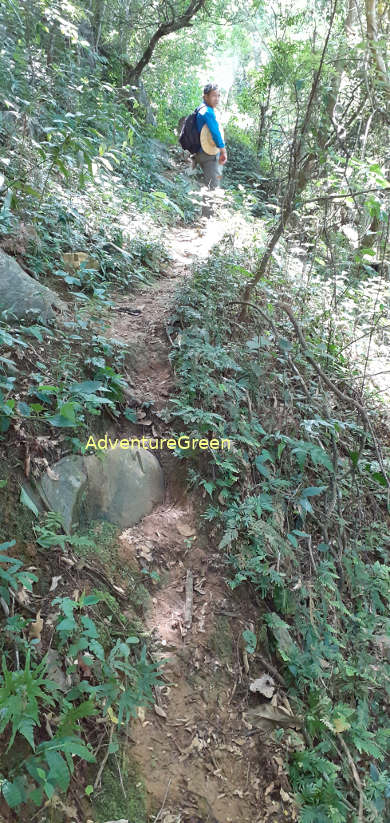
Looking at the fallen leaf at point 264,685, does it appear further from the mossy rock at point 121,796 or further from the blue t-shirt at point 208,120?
the blue t-shirt at point 208,120

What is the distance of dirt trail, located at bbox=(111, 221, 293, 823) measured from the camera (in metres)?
2.51

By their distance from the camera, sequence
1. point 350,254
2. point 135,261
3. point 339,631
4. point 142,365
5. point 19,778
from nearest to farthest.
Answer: point 19,778
point 339,631
point 142,365
point 135,261
point 350,254

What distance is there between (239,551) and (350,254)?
5.66 meters

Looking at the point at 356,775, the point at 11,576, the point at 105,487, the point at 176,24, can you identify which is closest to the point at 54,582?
the point at 11,576

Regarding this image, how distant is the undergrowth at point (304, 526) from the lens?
2.92 metres

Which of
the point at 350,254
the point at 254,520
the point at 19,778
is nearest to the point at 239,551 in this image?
the point at 254,520

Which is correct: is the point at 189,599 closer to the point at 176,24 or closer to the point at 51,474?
the point at 51,474

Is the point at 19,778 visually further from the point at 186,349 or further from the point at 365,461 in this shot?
the point at 365,461

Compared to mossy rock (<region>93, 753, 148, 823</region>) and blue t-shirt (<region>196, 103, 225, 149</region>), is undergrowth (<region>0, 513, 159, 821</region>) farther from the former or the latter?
blue t-shirt (<region>196, 103, 225, 149</region>)

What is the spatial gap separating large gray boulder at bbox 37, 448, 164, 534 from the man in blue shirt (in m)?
6.57

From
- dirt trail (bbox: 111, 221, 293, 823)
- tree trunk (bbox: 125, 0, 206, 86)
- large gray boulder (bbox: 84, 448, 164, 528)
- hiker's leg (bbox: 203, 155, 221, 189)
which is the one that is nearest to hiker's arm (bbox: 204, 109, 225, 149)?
hiker's leg (bbox: 203, 155, 221, 189)

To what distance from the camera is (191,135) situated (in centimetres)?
834

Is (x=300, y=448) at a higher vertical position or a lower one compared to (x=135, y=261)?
lower

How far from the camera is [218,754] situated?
269 cm
